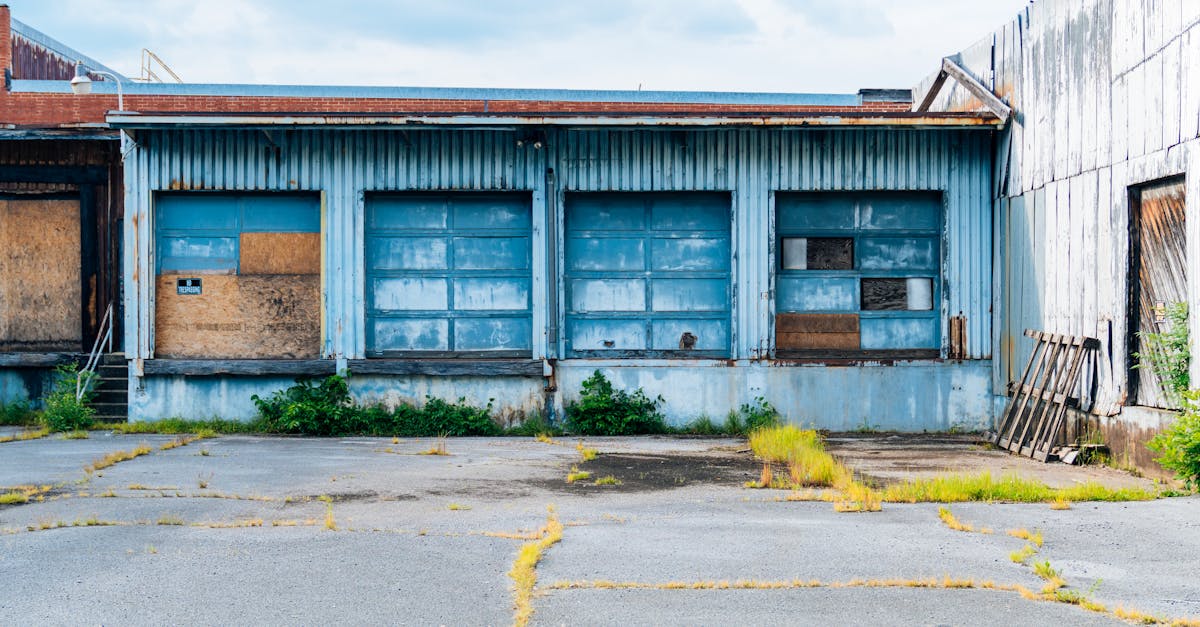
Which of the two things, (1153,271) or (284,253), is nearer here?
(1153,271)

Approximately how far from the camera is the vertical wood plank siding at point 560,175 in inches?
626

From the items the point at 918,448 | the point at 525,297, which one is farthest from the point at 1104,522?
the point at 525,297

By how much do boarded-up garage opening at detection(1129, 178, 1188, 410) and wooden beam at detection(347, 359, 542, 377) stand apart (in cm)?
744

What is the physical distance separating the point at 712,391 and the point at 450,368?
3568 mm

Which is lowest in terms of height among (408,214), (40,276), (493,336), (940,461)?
(940,461)

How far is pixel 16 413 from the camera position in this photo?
16.9 metres

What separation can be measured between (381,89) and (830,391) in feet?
40.0

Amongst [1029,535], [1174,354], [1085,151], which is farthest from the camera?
[1085,151]

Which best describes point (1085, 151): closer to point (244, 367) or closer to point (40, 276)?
point (244, 367)

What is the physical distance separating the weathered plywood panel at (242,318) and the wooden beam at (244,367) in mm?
318

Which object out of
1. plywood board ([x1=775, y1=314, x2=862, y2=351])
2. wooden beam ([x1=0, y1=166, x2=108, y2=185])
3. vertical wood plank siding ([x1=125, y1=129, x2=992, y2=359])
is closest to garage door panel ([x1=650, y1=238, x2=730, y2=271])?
vertical wood plank siding ([x1=125, y1=129, x2=992, y2=359])

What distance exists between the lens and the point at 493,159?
15922 mm

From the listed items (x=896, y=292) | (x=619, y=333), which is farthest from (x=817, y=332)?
(x=619, y=333)

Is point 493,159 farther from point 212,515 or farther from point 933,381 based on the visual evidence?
point 212,515
